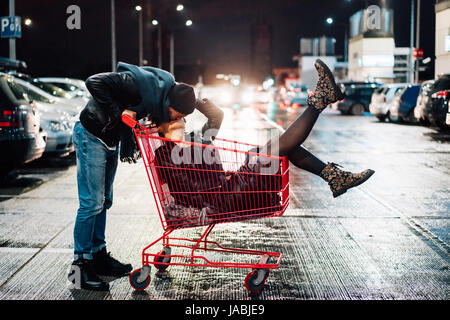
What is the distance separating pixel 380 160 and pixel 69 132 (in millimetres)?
6040

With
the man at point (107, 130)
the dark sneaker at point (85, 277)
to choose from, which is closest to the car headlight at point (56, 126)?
the man at point (107, 130)

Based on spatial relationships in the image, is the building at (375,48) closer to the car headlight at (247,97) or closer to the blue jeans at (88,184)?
the car headlight at (247,97)

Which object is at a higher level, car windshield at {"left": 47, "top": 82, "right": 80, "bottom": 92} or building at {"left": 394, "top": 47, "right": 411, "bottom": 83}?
building at {"left": 394, "top": 47, "right": 411, "bottom": 83}

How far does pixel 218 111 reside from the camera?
4.92 m

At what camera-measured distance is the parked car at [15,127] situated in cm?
900

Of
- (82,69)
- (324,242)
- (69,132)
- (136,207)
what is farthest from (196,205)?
(82,69)

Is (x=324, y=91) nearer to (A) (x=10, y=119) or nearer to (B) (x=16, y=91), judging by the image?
(A) (x=10, y=119)

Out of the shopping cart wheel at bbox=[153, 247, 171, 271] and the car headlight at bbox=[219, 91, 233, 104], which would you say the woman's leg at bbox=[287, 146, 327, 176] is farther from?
the car headlight at bbox=[219, 91, 233, 104]

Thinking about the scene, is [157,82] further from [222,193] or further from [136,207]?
[136,207]

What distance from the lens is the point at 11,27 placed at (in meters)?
21.0

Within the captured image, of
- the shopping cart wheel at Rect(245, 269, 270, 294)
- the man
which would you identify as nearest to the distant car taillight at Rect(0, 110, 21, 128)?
the man

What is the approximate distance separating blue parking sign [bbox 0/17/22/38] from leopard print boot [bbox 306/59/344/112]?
18.0 m

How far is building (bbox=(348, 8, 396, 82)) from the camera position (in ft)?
237

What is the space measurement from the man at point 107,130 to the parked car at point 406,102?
2072cm
